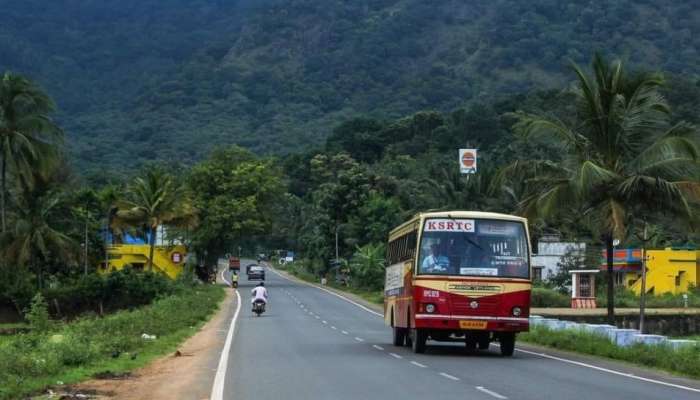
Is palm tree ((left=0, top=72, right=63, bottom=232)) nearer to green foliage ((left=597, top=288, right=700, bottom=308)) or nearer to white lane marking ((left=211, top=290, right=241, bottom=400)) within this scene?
white lane marking ((left=211, top=290, right=241, bottom=400))

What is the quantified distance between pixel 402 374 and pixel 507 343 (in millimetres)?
6084

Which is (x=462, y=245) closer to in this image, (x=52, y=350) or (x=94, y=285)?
(x=52, y=350)

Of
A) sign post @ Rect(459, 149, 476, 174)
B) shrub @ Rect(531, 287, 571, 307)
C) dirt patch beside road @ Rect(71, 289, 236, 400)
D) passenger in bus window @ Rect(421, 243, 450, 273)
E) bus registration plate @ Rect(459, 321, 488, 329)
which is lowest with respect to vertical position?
dirt patch beside road @ Rect(71, 289, 236, 400)

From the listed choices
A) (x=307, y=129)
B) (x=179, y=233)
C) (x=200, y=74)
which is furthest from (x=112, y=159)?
(x=179, y=233)

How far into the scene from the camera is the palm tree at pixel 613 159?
A: 88.0 ft

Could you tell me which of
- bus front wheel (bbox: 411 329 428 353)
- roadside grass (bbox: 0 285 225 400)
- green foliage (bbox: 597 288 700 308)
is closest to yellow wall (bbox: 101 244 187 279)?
green foliage (bbox: 597 288 700 308)

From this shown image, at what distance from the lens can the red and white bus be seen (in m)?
22.5

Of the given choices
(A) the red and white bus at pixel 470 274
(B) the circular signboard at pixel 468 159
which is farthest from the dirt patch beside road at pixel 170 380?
(B) the circular signboard at pixel 468 159

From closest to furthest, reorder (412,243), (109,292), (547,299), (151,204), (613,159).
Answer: (412,243), (613,159), (547,299), (109,292), (151,204)

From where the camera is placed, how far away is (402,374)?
1836 cm

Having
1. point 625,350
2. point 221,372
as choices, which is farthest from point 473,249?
point 221,372

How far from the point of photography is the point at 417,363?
21.1 metres

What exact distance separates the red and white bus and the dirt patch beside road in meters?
4.57

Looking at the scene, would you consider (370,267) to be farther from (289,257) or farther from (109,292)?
(289,257)
